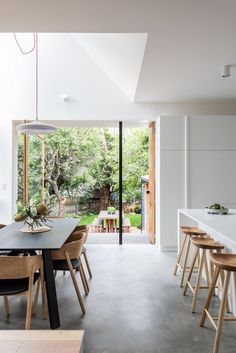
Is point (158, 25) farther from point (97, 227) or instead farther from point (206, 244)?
point (97, 227)

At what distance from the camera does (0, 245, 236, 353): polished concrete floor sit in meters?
2.14

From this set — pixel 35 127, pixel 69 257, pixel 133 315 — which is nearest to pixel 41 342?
pixel 69 257

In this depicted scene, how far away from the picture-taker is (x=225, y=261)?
2.10 metres

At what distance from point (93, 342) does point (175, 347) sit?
630mm

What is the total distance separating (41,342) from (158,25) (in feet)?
8.50

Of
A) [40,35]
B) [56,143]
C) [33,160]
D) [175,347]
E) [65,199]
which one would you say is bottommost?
[175,347]

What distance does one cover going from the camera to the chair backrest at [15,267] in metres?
2.12

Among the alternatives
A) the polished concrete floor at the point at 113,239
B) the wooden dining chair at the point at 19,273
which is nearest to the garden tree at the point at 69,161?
the polished concrete floor at the point at 113,239

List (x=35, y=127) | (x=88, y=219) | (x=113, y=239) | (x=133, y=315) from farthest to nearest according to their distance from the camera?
(x=88, y=219), (x=113, y=239), (x=35, y=127), (x=133, y=315)

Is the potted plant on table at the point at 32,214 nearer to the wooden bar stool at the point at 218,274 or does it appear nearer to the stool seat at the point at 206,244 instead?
the stool seat at the point at 206,244

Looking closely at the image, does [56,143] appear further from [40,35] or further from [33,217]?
[33,217]

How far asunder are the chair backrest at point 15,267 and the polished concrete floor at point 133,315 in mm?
573

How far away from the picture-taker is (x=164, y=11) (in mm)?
2256

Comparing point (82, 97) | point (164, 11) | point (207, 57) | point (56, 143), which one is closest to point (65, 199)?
point (56, 143)
